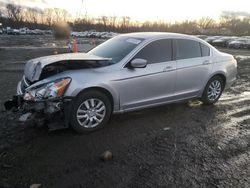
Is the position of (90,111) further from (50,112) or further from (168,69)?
(168,69)

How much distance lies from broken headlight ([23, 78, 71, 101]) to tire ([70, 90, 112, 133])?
0.99 feet

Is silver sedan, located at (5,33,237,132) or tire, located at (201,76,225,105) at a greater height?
silver sedan, located at (5,33,237,132)

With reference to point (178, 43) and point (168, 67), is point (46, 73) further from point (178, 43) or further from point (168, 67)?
point (178, 43)

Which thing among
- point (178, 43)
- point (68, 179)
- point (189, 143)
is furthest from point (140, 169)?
point (178, 43)

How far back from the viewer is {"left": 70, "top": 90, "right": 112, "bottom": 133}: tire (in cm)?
480

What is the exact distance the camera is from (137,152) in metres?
4.35

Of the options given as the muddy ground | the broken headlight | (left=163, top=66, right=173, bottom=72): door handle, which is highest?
(left=163, top=66, right=173, bottom=72): door handle

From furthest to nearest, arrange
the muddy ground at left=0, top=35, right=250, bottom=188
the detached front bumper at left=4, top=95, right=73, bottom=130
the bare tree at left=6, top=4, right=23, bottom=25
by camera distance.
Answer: the bare tree at left=6, top=4, right=23, bottom=25
the detached front bumper at left=4, top=95, right=73, bottom=130
the muddy ground at left=0, top=35, right=250, bottom=188

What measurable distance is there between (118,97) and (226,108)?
304 centimetres

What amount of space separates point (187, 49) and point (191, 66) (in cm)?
40

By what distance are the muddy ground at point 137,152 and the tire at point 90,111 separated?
0.16m

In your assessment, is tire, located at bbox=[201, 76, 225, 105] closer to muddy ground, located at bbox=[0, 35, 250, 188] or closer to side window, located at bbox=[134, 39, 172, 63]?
muddy ground, located at bbox=[0, 35, 250, 188]

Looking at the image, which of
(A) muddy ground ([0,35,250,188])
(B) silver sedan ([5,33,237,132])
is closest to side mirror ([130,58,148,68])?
(B) silver sedan ([5,33,237,132])

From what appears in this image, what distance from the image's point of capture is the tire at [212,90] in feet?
22.3
